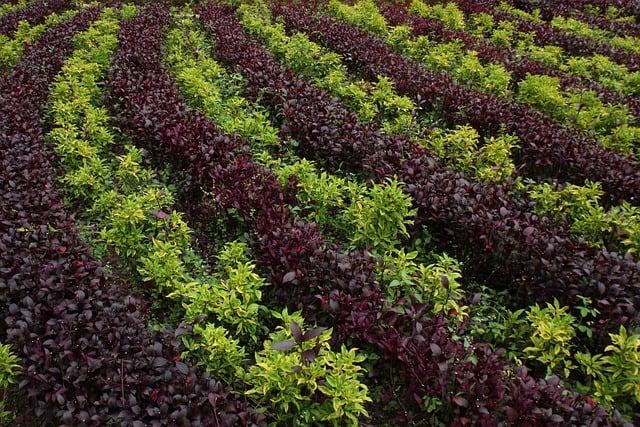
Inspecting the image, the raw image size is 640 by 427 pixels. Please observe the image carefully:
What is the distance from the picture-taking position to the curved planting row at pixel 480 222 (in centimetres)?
360

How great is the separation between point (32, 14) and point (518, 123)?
1025 cm

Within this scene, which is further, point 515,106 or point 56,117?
point 515,106

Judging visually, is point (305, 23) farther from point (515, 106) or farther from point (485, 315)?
point (485, 315)

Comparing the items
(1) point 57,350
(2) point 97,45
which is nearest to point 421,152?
(1) point 57,350

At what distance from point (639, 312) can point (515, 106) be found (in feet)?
11.4

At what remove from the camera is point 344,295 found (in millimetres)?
3471

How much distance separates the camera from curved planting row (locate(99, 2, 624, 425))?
284 centimetres

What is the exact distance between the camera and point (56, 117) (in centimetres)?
572

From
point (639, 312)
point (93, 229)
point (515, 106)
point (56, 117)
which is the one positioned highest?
point (515, 106)

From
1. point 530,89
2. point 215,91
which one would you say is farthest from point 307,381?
point 530,89

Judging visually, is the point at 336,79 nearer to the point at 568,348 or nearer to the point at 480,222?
the point at 480,222

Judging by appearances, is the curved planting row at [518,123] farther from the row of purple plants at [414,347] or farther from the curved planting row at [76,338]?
the curved planting row at [76,338]

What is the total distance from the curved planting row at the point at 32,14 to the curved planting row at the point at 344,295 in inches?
229

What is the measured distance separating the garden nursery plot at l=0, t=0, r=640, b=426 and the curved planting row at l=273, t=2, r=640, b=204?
3cm
